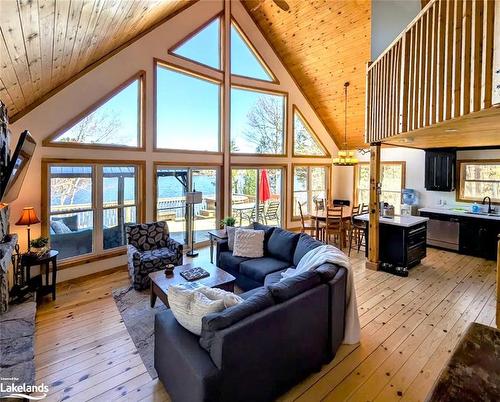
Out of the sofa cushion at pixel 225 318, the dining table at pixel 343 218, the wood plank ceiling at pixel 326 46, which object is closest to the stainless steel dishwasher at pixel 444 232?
the dining table at pixel 343 218

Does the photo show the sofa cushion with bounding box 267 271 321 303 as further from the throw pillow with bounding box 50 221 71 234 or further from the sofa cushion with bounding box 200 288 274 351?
the throw pillow with bounding box 50 221 71 234

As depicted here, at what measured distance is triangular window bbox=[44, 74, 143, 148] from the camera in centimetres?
466

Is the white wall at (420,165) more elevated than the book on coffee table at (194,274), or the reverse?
the white wall at (420,165)

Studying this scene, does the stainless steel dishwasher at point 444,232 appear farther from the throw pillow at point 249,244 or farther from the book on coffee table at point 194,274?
the book on coffee table at point 194,274

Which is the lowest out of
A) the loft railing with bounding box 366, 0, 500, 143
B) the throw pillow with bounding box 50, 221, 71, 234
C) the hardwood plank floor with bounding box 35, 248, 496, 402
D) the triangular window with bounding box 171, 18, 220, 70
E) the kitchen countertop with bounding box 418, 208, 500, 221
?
the hardwood plank floor with bounding box 35, 248, 496, 402

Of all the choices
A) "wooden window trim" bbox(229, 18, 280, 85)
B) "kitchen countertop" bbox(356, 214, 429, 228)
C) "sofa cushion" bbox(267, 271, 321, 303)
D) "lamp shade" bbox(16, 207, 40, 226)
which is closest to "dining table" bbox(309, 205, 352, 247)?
"kitchen countertop" bbox(356, 214, 429, 228)

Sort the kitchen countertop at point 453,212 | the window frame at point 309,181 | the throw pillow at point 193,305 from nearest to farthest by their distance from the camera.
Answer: the throw pillow at point 193,305
the kitchen countertop at point 453,212
the window frame at point 309,181

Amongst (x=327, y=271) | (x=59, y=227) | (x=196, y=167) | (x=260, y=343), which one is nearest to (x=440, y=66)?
(x=327, y=271)

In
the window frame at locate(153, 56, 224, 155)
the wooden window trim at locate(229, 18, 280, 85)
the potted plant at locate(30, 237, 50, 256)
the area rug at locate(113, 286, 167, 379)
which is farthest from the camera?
the wooden window trim at locate(229, 18, 280, 85)

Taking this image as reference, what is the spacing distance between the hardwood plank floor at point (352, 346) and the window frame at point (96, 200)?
0.39m

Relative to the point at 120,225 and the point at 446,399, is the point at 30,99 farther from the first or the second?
the point at 446,399

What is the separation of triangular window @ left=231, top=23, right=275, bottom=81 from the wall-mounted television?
4950mm

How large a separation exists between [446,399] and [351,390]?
1.58m

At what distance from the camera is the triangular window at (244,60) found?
6828 millimetres
